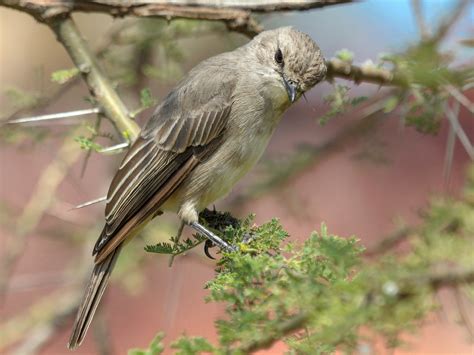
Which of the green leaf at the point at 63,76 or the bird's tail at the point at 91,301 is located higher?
the green leaf at the point at 63,76

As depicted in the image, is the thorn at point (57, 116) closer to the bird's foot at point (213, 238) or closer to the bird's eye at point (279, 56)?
the bird's foot at point (213, 238)

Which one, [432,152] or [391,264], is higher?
[432,152]

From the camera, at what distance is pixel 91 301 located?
396 cm

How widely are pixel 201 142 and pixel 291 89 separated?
59 cm

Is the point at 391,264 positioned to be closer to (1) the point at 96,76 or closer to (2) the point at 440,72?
(2) the point at 440,72

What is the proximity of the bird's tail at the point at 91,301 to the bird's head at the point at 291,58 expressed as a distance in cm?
140

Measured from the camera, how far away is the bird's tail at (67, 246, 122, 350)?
3.94 m

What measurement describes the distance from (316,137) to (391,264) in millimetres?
7961

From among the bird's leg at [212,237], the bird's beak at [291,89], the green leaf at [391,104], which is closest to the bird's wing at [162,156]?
the bird's leg at [212,237]

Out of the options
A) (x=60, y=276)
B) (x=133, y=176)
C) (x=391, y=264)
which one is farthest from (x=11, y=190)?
(x=391, y=264)

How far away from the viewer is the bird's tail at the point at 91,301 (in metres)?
3.94

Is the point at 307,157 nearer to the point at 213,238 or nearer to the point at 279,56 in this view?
the point at 279,56

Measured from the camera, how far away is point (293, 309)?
6.43 feet

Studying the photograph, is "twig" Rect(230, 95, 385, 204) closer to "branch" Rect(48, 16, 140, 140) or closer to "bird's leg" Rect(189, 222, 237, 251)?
"bird's leg" Rect(189, 222, 237, 251)
